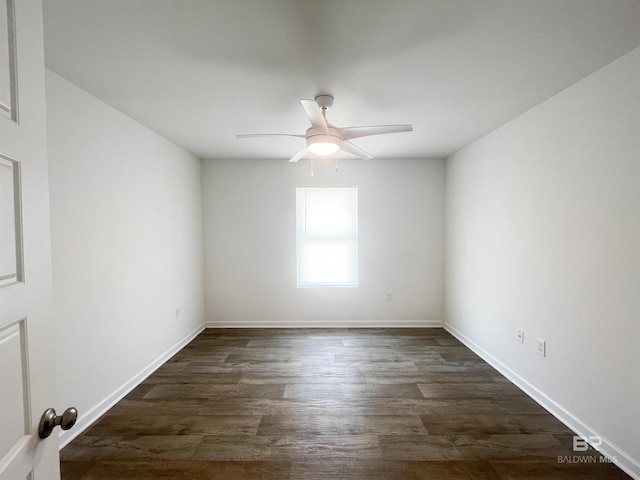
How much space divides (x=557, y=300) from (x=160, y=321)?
3.55 m

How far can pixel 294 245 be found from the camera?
13.6 feet

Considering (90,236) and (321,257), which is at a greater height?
(90,236)

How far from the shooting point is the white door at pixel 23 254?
25.1 inches

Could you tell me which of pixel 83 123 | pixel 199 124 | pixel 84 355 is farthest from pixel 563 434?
pixel 83 123

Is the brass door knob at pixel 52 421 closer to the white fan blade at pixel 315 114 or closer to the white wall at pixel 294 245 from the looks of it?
the white fan blade at pixel 315 114

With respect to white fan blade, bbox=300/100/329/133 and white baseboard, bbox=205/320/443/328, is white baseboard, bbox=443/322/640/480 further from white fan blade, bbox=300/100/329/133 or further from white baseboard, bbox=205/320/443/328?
white fan blade, bbox=300/100/329/133

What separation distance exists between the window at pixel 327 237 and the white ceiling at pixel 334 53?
169cm

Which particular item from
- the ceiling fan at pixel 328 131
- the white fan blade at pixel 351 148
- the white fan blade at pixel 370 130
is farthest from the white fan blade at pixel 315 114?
the white fan blade at pixel 351 148

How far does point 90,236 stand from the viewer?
2109 mm

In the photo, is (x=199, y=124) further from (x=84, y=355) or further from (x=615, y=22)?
(x=615, y=22)

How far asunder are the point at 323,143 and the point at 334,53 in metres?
0.66

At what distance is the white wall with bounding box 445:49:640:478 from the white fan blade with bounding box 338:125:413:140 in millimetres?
1136

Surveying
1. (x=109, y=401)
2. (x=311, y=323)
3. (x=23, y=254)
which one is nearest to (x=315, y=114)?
(x=23, y=254)

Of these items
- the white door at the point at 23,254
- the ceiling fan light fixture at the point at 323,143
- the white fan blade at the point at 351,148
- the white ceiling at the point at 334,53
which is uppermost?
the white ceiling at the point at 334,53
